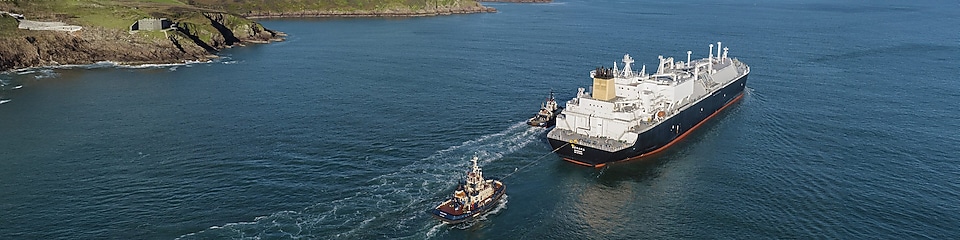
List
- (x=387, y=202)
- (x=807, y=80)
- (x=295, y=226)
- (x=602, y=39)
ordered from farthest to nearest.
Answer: (x=602, y=39)
(x=807, y=80)
(x=387, y=202)
(x=295, y=226)

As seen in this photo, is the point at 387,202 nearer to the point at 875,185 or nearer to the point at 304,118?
the point at 304,118

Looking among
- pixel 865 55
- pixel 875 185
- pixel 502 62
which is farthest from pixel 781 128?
pixel 865 55

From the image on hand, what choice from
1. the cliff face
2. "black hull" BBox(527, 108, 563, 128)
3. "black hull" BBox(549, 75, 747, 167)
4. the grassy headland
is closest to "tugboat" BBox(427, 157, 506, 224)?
"black hull" BBox(549, 75, 747, 167)

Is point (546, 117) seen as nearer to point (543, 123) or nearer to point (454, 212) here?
point (543, 123)

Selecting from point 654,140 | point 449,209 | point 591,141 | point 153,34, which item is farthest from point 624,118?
point 153,34

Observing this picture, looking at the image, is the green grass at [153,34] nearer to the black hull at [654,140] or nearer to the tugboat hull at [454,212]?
the black hull at [654,140]

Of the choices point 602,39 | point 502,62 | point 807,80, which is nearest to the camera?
point 807,80
